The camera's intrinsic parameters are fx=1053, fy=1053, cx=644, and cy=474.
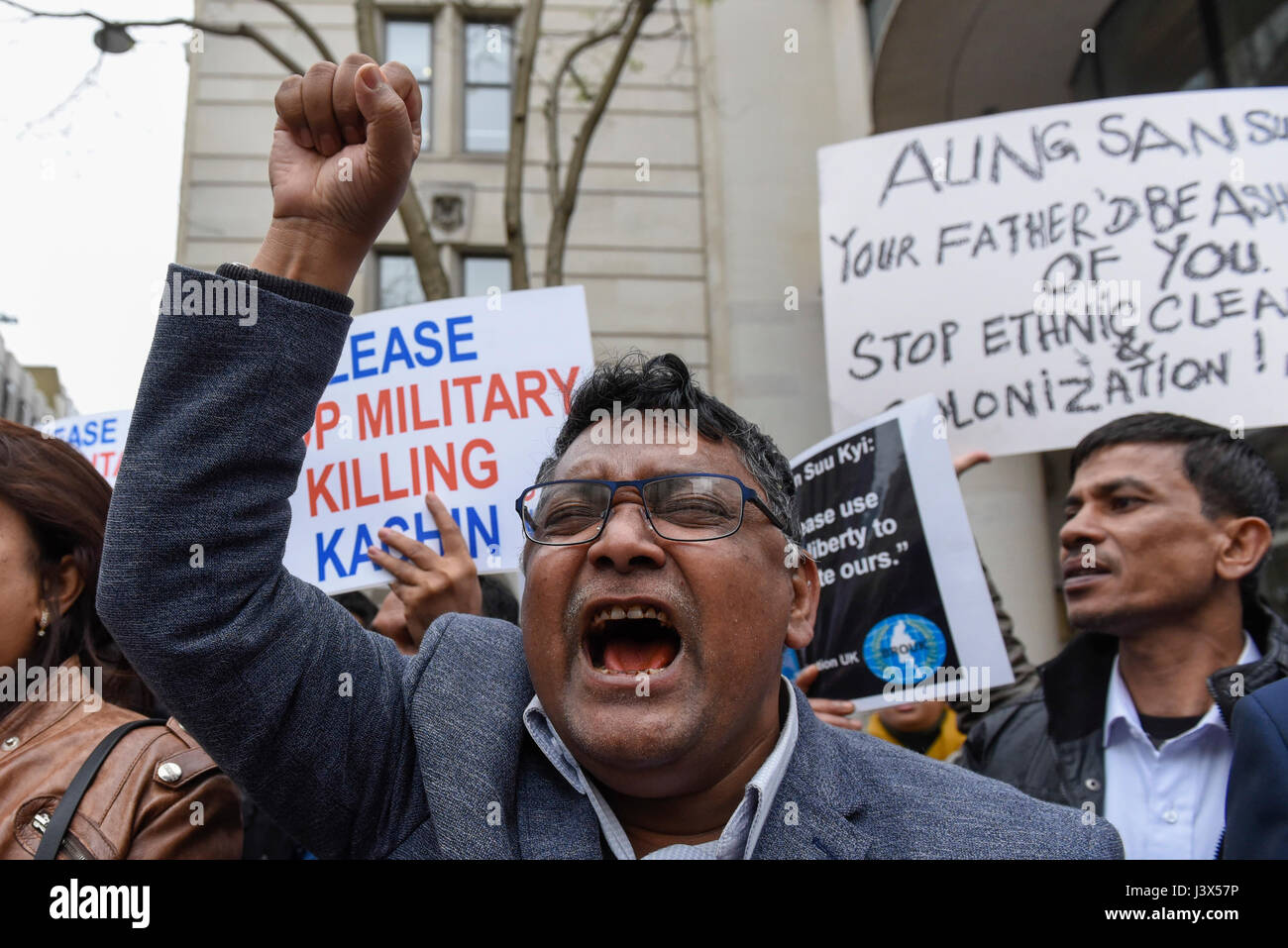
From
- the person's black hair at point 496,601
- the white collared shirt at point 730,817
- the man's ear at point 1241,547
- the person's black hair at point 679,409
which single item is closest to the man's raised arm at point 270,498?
the white collared shirt at point 730,817

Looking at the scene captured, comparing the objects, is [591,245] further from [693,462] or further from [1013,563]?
[693,462]

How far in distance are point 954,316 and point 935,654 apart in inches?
48.5

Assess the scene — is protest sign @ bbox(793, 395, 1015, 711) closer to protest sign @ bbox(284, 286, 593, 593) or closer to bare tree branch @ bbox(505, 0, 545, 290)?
protest sign @ bbox(284, 286, 593, 593)

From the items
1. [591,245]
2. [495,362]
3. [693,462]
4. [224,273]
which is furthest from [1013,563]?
[224,273]

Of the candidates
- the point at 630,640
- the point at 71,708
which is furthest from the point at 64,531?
the point at 630,640

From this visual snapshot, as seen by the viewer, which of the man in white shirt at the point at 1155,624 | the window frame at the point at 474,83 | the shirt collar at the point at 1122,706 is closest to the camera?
the man in white shirt at the point at 1155,624

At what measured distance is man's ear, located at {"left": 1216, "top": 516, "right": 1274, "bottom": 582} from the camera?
2.58 metres

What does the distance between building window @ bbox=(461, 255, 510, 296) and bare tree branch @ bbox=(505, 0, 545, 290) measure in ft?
12.3

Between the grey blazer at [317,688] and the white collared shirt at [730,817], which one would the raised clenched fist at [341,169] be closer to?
the grey blazer at [317,688]

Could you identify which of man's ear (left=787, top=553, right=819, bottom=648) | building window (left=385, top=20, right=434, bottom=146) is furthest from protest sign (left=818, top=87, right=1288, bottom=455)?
building window (left=385, top=20, right=434, bottom=146)

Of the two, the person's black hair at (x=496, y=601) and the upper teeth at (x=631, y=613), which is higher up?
the person's black hair at (x=496, y=601)

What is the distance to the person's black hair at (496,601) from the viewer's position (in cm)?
311

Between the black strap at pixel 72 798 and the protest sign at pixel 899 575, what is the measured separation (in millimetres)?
1861
